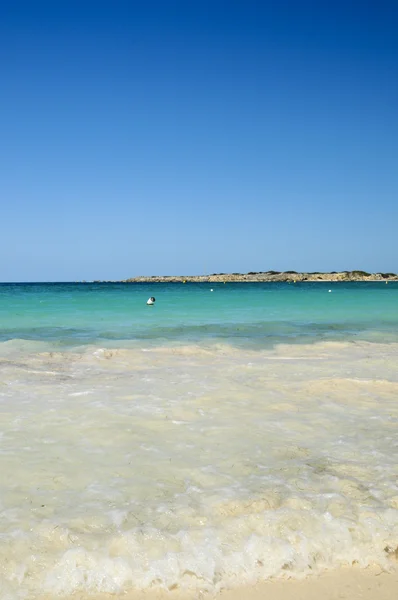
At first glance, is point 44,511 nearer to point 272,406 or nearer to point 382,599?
point 382,599

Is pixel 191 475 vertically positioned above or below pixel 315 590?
above

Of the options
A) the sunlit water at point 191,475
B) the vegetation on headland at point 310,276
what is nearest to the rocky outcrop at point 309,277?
the vegetation on headland at point 310,276

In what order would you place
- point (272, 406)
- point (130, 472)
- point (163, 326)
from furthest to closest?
point (163, 326), point (272, 406), point (130, 472)

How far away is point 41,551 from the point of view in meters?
2.87

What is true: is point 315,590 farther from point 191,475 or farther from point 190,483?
point 191,475

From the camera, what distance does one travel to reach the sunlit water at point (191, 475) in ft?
9.30

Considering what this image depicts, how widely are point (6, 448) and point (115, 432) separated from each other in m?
1.11

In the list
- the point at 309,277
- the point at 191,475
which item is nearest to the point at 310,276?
the point at 309,277

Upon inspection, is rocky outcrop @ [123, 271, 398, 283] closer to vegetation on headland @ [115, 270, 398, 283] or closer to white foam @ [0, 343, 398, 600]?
vegetation on headland @ [115, 270, 398, 283]

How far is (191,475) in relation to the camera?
12.9 ft

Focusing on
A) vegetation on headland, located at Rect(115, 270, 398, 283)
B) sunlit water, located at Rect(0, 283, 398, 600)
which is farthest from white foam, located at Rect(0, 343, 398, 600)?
vegetation on headland, located at Rect(115, 270, 398, 283)

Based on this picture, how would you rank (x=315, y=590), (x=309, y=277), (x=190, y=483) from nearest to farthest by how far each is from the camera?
1. (x=315, y=590)
2. (x=190, y=483)
3. (x=309, y=277)

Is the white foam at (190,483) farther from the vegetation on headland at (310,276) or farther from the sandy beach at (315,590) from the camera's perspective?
the vegetation on headland at (310,276)

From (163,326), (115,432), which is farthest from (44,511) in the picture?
(163,326)
